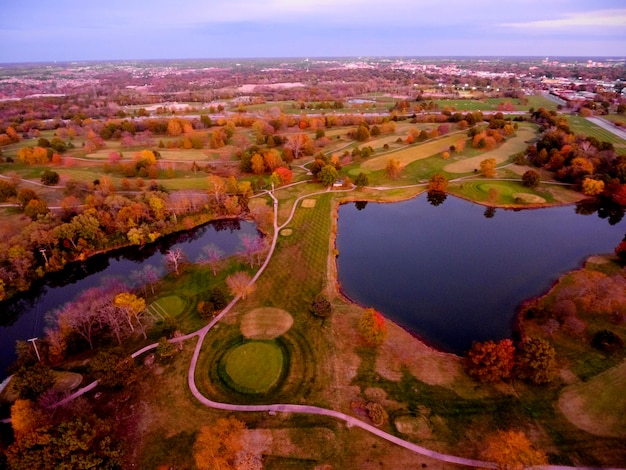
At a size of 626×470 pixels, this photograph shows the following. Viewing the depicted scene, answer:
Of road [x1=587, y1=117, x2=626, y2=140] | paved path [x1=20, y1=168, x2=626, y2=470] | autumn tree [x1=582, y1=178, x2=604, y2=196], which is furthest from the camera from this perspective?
road [x1=587, y1=117, x2=626, y2=140]

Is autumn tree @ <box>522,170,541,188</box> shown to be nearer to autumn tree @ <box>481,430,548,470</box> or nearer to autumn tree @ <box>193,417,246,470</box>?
autumn tree @ <box>481,430,548,470</box>

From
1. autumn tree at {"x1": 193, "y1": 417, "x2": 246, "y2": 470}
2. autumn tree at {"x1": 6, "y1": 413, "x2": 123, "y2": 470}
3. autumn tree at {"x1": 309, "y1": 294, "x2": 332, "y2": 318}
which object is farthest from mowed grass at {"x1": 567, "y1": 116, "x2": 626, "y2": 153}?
autumn tree at {"x1": 6, "y1": 413, "x2": 123, "y2": 470}

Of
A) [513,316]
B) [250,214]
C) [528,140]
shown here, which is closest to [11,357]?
[250,214]

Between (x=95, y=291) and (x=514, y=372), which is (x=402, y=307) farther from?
(x=95, y=291)

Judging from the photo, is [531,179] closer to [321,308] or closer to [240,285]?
[321,308]

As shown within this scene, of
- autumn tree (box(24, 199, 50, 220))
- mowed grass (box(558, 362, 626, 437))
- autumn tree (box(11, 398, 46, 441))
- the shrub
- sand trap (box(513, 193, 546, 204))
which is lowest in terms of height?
mowed grass (box(558, 362, 626, 437))

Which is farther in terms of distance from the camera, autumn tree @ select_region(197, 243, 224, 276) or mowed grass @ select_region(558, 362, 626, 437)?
autumn tree @ select_region(197, 243, 224, 276)

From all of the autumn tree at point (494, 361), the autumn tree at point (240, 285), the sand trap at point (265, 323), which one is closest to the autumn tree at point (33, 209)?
the autumn tree at point (240, 285)
